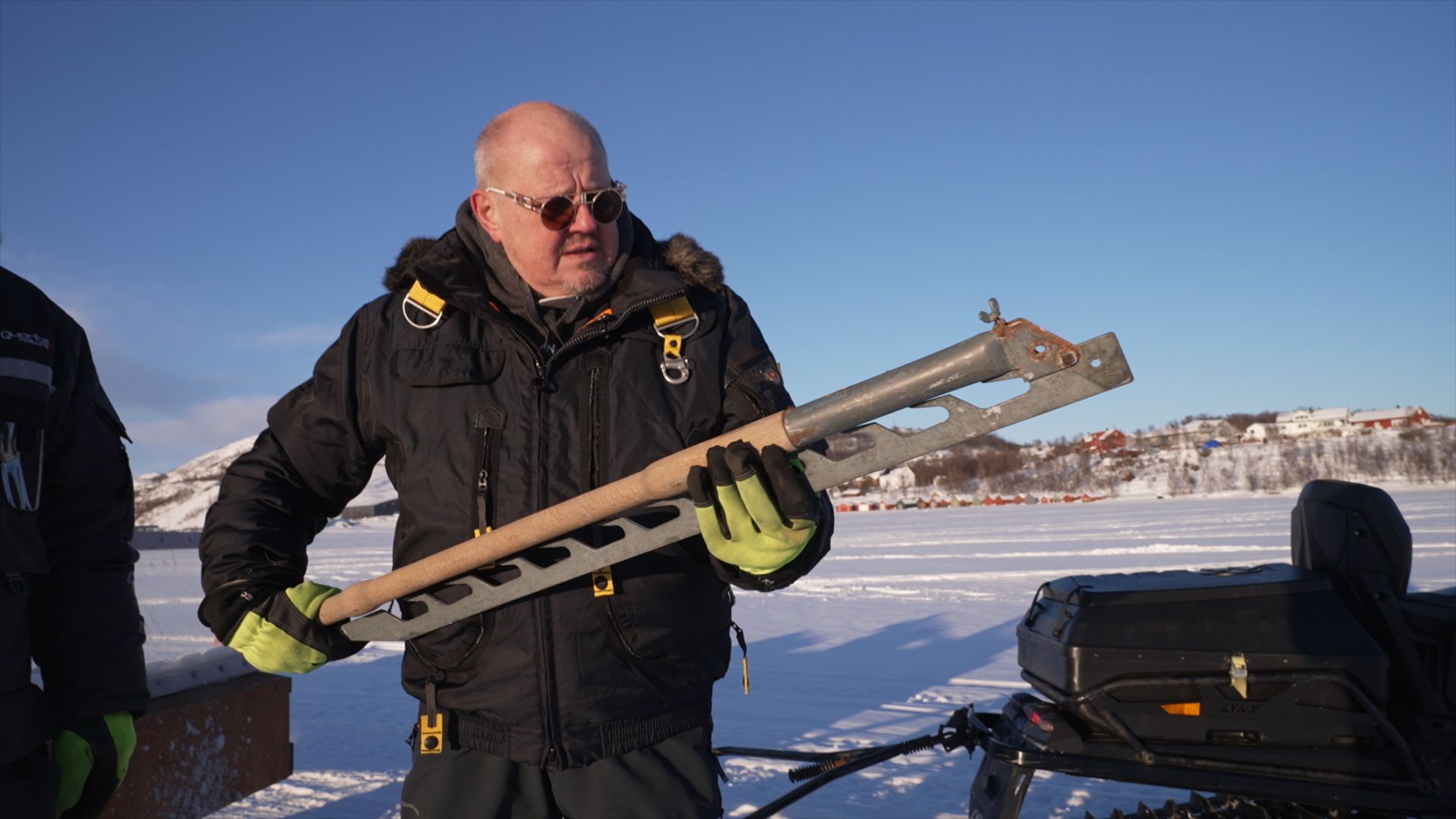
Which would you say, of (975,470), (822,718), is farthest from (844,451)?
(975,470)

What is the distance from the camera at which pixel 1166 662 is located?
240 centimetres

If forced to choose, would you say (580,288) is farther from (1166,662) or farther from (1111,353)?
(1166,662)

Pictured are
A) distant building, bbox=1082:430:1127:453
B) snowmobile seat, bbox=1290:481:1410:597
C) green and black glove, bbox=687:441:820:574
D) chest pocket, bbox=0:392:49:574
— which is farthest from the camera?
distant building, bbox=1082:430:1127:453

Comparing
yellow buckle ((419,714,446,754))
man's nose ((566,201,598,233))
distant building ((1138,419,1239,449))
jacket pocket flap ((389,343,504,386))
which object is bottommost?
distant building ((1138,419,1239,449))

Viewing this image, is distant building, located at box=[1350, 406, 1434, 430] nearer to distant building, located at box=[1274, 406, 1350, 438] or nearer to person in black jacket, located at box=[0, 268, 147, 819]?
distant building, located at box=[1274, 406, 1350, 438]

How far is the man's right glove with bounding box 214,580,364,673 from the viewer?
1838 mm

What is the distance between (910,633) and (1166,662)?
4775mm

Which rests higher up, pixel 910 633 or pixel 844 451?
pixel 844 451

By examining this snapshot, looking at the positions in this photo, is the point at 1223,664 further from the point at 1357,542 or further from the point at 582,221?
the point at 582,221

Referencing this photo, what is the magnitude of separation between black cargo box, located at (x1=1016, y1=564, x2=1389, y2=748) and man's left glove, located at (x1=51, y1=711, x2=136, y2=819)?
7.23 feet

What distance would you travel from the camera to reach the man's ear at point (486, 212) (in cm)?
200

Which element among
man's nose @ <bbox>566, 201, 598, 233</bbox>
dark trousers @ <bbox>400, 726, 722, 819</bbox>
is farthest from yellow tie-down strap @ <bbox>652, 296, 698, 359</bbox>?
dark trousers @ <bbox>400, 726, 722, 819</bbox>

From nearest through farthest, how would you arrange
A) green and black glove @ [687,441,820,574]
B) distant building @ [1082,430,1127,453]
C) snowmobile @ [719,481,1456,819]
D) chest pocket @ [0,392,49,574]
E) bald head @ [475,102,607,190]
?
green and black glove @ [687,441,820,574], chest pocket @ [0,392,49,574], bald head @ [475,102,607,190], snowmobile @ [719,481,1456,819], distant building @ [1082,430,1127,453]

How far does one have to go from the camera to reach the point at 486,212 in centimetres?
202
